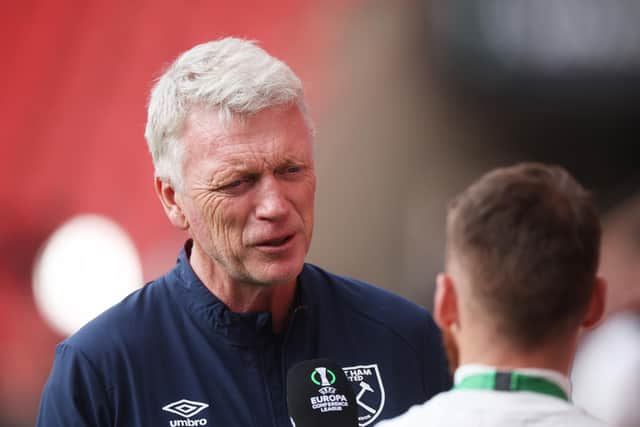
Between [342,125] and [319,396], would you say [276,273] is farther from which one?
[342,125]

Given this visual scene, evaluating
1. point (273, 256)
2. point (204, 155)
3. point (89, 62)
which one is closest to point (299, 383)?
point (273, 256)

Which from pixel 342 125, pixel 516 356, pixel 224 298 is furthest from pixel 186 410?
pixel 342 125

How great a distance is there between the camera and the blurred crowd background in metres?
5.55

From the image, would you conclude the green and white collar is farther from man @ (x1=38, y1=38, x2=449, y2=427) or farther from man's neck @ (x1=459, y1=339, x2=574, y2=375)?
man @ (x1=38, y1=38, x2=449, y2=427)

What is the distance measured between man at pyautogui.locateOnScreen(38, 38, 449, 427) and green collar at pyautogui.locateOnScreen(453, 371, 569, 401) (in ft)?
2.58

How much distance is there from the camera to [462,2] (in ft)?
18.4

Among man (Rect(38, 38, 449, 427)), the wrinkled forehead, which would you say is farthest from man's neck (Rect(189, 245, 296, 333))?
the wrinkled forehead

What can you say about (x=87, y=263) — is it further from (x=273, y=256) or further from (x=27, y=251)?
(x=273, y=256)

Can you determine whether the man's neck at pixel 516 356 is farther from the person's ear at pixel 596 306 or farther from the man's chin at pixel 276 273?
the man's chin at pixel 276 273

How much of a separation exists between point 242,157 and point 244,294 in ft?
1.05

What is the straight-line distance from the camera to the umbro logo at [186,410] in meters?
2.17

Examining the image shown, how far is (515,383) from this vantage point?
1508mm

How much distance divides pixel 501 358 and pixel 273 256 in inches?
31.6

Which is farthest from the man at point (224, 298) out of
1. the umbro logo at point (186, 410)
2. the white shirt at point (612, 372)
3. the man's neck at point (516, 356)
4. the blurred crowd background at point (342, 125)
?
the blurred crowd background at point (342, 125)
